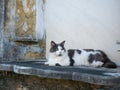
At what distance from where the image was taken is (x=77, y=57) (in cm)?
528

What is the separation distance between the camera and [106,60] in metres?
5.20

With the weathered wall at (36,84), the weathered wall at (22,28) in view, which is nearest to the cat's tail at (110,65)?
the weathered wall at (36,84)

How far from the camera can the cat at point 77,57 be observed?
16.8 ft

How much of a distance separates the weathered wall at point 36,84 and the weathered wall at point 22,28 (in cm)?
64

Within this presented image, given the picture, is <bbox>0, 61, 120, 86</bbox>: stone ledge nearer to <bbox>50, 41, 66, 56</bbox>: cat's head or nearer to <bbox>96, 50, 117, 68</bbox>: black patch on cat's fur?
<bbox>50, 41, 66, 56</bbox>: cat's head

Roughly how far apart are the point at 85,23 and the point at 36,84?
1.32m

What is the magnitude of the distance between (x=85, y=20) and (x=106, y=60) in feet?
2.76

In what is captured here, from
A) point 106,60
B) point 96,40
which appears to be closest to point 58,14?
point 96,40

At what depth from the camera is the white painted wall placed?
5.36 m

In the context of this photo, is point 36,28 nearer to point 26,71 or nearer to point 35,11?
point 35,11

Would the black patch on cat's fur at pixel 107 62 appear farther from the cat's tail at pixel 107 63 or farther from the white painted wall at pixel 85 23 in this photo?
the white painted wall at pixel 85 23

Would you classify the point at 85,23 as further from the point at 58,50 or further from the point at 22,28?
the point at 22,28

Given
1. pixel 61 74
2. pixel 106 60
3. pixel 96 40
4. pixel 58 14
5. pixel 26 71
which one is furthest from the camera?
pixel 58 14

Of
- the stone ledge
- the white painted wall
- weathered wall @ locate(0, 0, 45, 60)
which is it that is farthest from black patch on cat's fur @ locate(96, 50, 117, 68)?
weathered wall @ locate(0, 0, 45, 60)
